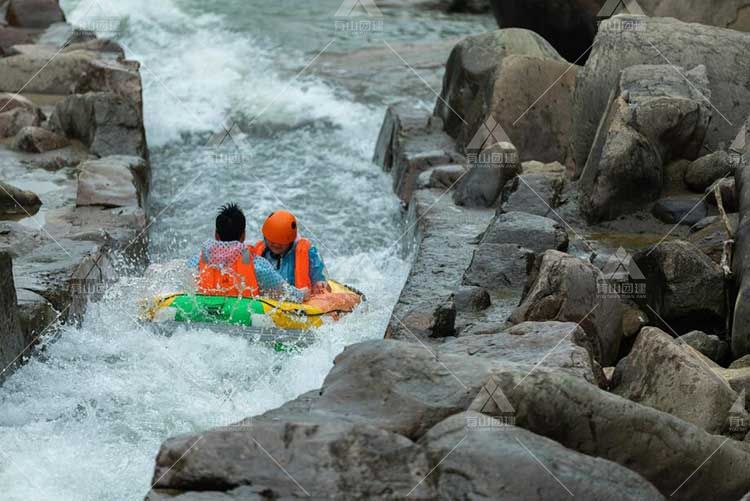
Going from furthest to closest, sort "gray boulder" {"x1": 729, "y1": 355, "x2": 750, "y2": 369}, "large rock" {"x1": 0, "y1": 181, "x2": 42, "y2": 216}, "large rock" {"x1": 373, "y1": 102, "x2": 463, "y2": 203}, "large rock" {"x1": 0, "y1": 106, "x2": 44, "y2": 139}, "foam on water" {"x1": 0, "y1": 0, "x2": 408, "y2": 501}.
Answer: "large rock" {"x1": 0, "y1": 106, "x2": 44, "y2": 139} → "large rock" {"x1": 373, "y1": 102, "x2": 463, "y2": 203} → "large rock" {"x1": 0, "y1": 181, "x2": 42, "y2": 216} → "foam on water" {"x1": 0, "y1": 0, "x2": 408, "y2": 501} → "gray boulder" {"x1": 729, "y1": 355, "x2": 750, "y2": 369}

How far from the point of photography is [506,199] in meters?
9.35

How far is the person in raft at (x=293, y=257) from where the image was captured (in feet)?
26.3

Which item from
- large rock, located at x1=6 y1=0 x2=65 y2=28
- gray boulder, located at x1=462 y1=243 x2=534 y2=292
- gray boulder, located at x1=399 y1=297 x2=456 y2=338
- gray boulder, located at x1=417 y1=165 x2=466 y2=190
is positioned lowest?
large rock, located at x1=6 y1=0 x2=65 y2=28

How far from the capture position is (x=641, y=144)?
28.4ft

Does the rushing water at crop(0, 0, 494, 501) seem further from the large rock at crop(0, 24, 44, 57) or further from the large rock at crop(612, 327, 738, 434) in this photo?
the large rock at crop(612, 327, 738, 434)

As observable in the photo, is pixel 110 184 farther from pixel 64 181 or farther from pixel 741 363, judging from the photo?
pixel 741 363

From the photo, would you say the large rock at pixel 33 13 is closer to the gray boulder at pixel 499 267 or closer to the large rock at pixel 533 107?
the large rock at pixel 533 107

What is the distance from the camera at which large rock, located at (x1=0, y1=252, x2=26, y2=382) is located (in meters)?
6.41

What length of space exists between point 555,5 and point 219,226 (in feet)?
29.0

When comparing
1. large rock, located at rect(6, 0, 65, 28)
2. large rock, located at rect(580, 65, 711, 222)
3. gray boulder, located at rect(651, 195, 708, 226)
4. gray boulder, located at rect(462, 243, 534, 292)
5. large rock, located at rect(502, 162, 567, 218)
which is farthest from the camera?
large rock, located at rect(6, 0, 65, 28)

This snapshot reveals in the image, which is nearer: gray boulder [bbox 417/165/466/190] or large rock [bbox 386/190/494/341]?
large rock [bbox 386/190/494/341]

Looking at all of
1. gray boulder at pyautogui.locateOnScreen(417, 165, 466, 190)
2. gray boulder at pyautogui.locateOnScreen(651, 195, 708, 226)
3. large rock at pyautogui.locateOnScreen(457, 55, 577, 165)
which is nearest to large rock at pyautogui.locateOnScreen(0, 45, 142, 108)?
gray boulder at pyautogui.locateOnScreen(417, 165, 466, 190)

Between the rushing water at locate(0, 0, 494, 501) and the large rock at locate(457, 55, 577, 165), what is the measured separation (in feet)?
4.75

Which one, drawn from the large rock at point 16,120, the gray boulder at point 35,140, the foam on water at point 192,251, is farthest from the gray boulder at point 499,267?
the large rock at point 16,120
